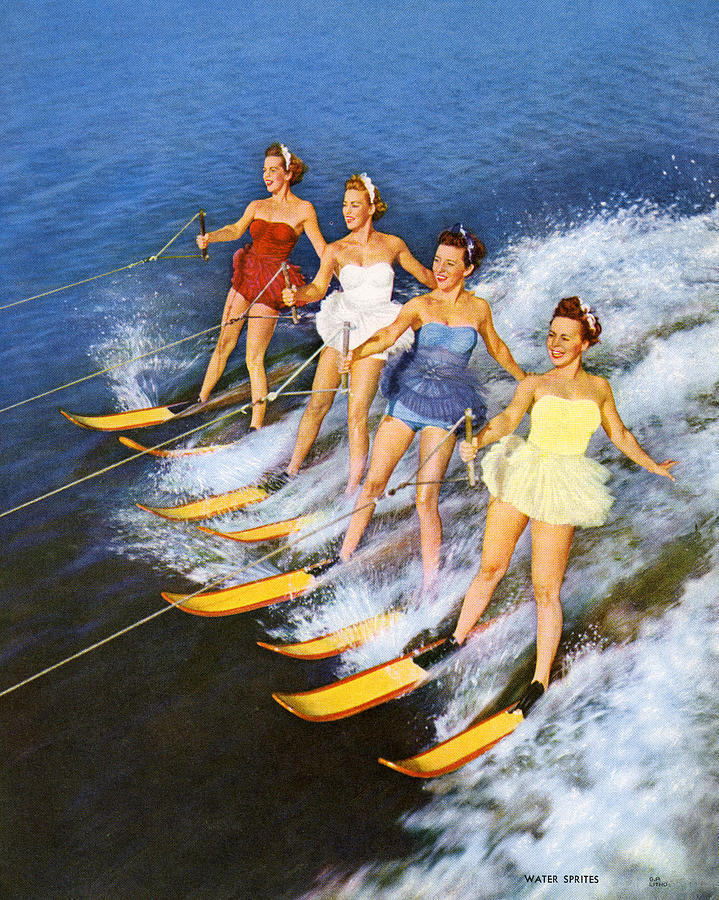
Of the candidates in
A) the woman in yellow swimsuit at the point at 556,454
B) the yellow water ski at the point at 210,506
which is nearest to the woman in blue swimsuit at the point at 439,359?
the woman in yellow swimsuit at the point at 556,454

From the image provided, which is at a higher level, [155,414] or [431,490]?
[431,490]

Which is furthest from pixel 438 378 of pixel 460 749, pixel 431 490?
pixel 460 749

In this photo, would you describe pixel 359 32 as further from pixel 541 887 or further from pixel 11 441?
pixel 541 887

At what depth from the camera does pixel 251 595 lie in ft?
21.9

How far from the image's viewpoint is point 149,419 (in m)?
8.62

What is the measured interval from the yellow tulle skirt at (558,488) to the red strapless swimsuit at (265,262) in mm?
3135

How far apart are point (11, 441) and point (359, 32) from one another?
15210mm

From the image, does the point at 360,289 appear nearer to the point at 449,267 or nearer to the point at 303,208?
the point at 303,208

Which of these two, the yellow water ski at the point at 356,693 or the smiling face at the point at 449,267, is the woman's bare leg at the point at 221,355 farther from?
the yellow water ski at the point at 356,693

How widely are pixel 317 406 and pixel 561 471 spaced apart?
2905 mm

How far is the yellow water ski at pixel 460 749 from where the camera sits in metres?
5.45

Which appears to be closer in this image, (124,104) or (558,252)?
(558,252)

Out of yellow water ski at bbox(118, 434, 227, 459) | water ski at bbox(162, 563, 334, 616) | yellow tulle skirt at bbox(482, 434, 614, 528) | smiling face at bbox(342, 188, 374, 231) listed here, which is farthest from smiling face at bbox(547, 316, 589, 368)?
yellow water ski at bbox(118, 434, 227, 459)

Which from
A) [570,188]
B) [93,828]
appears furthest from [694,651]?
[570,188]
